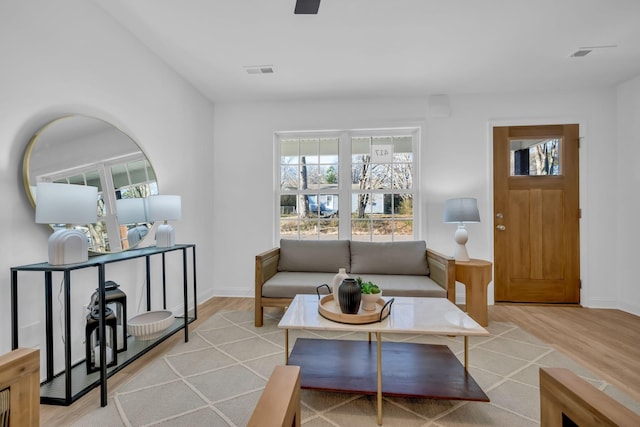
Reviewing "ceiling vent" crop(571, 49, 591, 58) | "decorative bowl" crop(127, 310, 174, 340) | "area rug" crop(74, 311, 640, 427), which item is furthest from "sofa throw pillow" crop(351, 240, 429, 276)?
"ceiling vent" crop(571, 49, 591, 58)

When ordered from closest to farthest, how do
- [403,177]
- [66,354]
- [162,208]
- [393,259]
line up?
[66,354] → [162,208] → [393,259] → [403,177]

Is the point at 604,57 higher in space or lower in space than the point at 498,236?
higher

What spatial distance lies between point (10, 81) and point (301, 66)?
7.37ft

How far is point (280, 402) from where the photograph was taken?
2.54ft

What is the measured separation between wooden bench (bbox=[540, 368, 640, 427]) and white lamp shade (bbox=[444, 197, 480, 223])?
2478mm

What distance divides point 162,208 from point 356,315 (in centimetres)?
187

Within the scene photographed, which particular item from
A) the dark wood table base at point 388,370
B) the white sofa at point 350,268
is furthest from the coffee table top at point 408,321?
the white sofa at point 350,268

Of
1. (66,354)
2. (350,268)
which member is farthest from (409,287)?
Answer: (66,354)

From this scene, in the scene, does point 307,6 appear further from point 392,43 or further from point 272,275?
point 272,275

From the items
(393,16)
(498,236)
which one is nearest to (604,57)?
(498,236)

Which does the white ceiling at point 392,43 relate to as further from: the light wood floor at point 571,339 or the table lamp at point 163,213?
the light wood floor at point 571,339

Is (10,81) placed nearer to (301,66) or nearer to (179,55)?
(179,55)

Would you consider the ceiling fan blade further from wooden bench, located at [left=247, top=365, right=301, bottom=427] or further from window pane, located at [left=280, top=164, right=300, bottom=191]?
window pane, located at [left=280, top=164, right=300, bottom=191]

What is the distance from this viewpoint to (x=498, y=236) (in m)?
3.68
